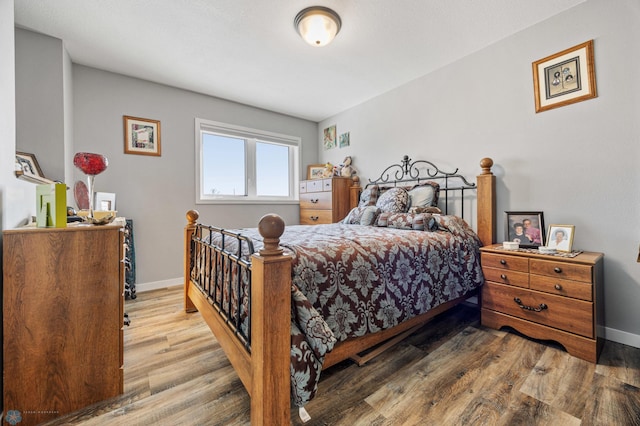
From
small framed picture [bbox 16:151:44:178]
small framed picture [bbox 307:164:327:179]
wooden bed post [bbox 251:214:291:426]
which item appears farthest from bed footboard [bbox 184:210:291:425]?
small framed picture [bbox 307:164:327:179]

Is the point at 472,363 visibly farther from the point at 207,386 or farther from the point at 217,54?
the point at 217,54

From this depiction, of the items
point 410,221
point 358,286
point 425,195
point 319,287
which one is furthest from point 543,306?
point 319,287

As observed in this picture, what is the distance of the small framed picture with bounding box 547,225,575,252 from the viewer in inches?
72.4

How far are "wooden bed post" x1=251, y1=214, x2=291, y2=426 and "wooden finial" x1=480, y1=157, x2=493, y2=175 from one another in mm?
2137

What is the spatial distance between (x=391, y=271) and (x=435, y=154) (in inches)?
74.1

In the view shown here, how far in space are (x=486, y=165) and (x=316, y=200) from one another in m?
2.11

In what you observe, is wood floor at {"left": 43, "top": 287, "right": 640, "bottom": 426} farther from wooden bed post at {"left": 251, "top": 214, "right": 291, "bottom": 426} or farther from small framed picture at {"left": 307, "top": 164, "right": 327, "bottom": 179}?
small framed picture at {"left": 307, "top": 164, "right": 327, "bottom": 179}

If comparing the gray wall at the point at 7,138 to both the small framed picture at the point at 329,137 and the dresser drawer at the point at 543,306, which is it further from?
the small framed picture at the point at 329,137

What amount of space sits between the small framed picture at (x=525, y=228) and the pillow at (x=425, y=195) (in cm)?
65

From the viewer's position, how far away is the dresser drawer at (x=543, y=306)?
5.36ft

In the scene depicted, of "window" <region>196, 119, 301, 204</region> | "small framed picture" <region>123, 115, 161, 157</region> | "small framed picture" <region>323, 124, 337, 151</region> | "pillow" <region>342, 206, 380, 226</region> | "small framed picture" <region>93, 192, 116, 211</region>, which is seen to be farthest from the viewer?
"small framed picture" <region>323, 124, 337, 151</region>

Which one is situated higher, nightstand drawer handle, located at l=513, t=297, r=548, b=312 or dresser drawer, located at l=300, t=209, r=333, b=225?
dresser drawer, located at l=300, t=209, r=333, b=225

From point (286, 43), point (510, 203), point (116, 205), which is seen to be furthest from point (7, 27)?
point (510, 203)

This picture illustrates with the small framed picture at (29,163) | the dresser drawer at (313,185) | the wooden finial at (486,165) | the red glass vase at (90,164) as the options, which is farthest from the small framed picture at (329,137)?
the small framed picture at (29,163)
